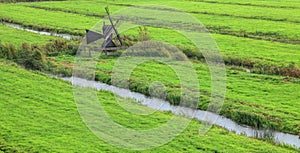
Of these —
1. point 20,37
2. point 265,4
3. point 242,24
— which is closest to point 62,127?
point 20,37

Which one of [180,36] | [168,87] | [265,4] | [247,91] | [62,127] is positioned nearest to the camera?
[62,127]

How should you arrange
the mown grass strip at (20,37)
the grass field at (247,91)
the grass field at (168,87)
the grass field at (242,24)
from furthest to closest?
the grass field at (242,24) < the mown grass strip at (20,37) < the grass field at (247,91) < the grass field at (168,87)

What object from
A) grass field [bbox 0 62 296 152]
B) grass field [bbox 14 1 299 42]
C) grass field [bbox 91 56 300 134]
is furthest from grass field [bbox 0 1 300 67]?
grass field [bbox 0 62 296 152]

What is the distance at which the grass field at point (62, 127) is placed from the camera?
17542mm

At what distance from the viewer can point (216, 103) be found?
2269cm

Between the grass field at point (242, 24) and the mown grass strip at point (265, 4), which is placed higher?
the mown grass strip at point (265, 4)

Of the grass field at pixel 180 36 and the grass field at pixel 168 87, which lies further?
the grass field at pixel 180 36

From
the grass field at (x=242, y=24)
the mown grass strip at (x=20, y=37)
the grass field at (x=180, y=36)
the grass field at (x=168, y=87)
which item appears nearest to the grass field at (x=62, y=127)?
the grass field at (x=168, y=87)

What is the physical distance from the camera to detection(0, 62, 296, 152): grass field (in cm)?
1754

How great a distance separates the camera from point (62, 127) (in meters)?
19.4

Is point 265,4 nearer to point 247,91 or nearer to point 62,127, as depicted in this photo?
point 247,91

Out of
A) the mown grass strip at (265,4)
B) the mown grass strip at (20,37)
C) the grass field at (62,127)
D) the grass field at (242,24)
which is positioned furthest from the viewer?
the mown grass strip at (265,4)

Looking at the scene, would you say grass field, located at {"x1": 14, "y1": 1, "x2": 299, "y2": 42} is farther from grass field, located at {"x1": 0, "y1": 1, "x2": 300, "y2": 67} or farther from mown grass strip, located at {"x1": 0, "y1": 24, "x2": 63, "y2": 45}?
mown grass strip, located at {"x1": 0, "y1": 24, "x2": 63, "y2": 45}

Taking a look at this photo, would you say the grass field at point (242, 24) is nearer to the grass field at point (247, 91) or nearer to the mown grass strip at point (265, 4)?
the mown grass strip at point (265, 4)
